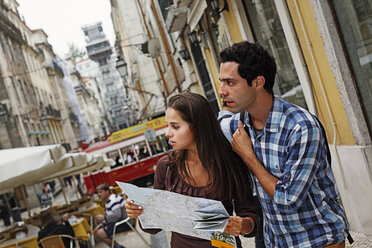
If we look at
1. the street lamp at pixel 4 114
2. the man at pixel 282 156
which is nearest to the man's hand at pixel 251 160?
Result: the man at pixel 282 156

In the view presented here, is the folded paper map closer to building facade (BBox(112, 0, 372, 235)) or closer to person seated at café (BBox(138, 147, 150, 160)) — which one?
building facade (BBox(112, 0, 372, 235))

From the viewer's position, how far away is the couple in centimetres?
153

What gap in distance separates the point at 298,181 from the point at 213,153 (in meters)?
0.46

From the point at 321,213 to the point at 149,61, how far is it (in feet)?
92.5

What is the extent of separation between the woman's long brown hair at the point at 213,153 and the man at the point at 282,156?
130 millimetres

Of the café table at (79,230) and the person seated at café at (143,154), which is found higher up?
the person seated at café at (143,154)

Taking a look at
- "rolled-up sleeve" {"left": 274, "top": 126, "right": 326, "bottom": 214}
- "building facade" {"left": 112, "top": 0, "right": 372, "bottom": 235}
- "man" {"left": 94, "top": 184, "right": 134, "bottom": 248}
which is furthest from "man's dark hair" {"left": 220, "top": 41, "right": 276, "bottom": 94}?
"man" {"left": 94, "top": 184, "right": 134, "bottom": 248}

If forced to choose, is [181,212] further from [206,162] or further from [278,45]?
[278,45]

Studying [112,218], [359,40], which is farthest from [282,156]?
[112,218]

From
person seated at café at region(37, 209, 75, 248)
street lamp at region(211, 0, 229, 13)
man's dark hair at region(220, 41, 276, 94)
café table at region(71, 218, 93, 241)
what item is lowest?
café table at region(71, 218, 93, 241)

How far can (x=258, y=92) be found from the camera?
168 centimetres

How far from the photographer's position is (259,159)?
1.66 metres

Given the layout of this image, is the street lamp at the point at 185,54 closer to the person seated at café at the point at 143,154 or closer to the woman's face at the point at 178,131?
the person seated at café at the point at 143,154

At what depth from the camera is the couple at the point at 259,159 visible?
1529mm
